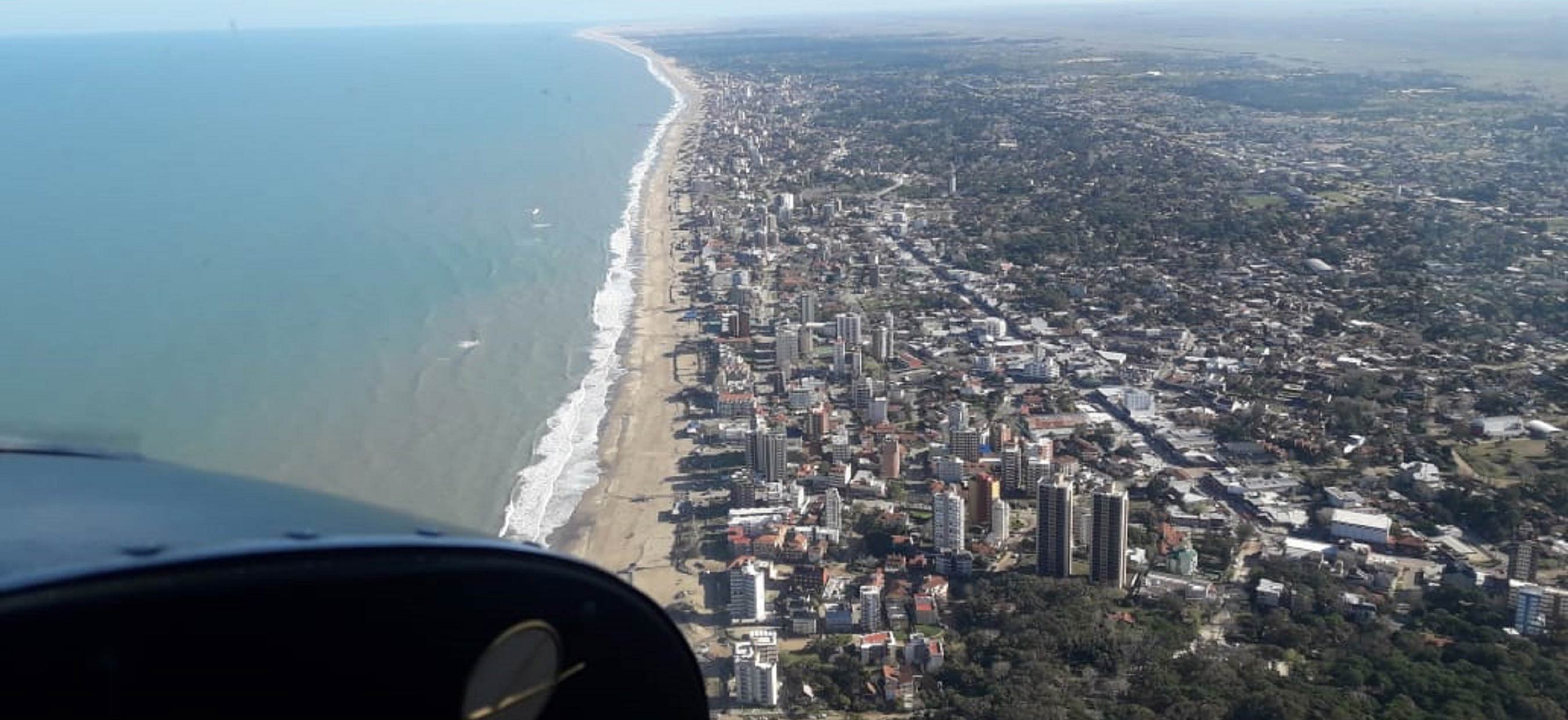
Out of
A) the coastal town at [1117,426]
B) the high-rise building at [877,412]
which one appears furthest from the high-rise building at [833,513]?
the high-rise building at [877,412]

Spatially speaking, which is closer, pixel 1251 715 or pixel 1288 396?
pixel 1251 715

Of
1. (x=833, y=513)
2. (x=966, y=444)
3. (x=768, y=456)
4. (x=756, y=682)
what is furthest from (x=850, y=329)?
(x=756, y=682)

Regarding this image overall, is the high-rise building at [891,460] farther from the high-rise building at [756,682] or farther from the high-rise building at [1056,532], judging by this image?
the high-rise building at [756,682]

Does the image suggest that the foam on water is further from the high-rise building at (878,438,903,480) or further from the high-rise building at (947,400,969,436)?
the high-rise building at (947,400,969,436)

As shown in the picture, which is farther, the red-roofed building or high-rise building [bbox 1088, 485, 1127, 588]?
high-rise building [bbox 1088, 485, 1127, 588]

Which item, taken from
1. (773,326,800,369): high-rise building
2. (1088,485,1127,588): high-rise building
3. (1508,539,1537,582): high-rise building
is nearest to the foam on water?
(773,326,800,369): high-rise building

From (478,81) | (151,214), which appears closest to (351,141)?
(151,214)

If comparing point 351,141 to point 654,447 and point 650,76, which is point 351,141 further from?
point 654,447
